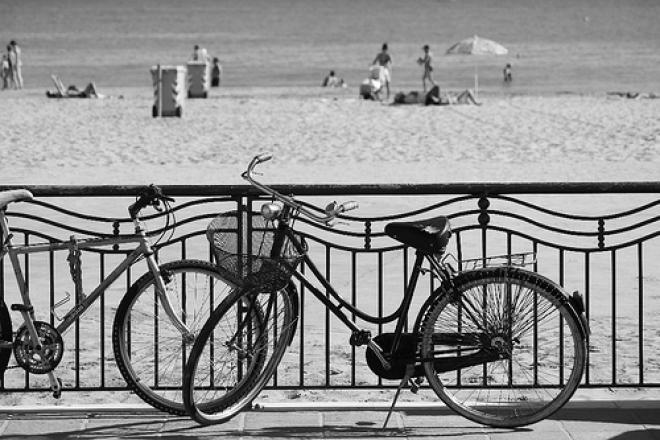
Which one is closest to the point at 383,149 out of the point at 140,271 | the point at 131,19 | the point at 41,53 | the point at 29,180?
the point at 29,180

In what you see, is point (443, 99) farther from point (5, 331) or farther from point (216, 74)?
point (5, 331)

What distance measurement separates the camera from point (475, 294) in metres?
5.15

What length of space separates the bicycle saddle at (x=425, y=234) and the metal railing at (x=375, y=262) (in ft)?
0.60

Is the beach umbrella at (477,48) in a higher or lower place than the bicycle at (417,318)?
higher

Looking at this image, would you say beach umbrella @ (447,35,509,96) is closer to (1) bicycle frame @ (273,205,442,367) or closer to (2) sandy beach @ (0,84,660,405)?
(2) sandy beach @ (0,84,660,405)

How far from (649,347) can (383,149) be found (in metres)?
13.1

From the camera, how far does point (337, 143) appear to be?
68.7 feet

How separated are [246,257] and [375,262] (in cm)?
537

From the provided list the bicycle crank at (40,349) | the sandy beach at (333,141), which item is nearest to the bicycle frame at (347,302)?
the bicycle crank at (40,349)

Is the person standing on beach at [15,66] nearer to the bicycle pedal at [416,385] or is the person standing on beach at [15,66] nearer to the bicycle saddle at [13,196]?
the bicycle saddle at [13,196]

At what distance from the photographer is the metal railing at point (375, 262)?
5.55 metres

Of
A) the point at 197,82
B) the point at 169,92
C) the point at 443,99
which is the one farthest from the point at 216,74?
the point at 169,92

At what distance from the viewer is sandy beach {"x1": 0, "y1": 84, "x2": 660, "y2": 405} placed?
54.3 feet

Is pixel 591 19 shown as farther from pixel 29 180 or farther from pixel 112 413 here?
pixel 112 413
